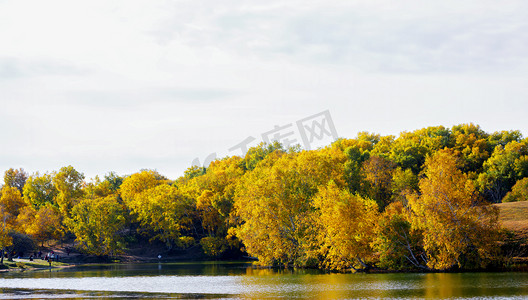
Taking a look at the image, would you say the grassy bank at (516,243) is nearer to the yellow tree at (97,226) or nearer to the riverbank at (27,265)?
the riverbank at (27,265)

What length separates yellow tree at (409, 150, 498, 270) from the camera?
54.6 m

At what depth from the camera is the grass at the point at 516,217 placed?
59.2 metres

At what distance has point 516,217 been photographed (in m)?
65.6

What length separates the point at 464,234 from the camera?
180 feet

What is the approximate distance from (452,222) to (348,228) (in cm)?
1129

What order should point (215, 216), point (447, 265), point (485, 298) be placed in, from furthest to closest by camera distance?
point (215, 216)
point (447, 265)
point (485, 298)

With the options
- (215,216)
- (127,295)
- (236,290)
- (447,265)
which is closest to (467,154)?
(215,216)

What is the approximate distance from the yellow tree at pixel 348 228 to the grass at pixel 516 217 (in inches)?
570

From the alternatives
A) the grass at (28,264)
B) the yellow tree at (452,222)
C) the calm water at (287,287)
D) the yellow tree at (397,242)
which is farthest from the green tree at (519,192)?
the grass at (28,264)

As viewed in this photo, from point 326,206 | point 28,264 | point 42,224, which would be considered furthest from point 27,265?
point 326,206

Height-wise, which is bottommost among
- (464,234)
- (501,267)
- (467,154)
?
(501,267)

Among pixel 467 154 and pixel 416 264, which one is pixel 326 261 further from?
pixel 467 154

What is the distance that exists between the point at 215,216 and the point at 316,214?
4353cm

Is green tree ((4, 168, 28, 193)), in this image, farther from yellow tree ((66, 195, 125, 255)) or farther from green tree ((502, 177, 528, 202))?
green tree ((502, 177, 528, 202))
